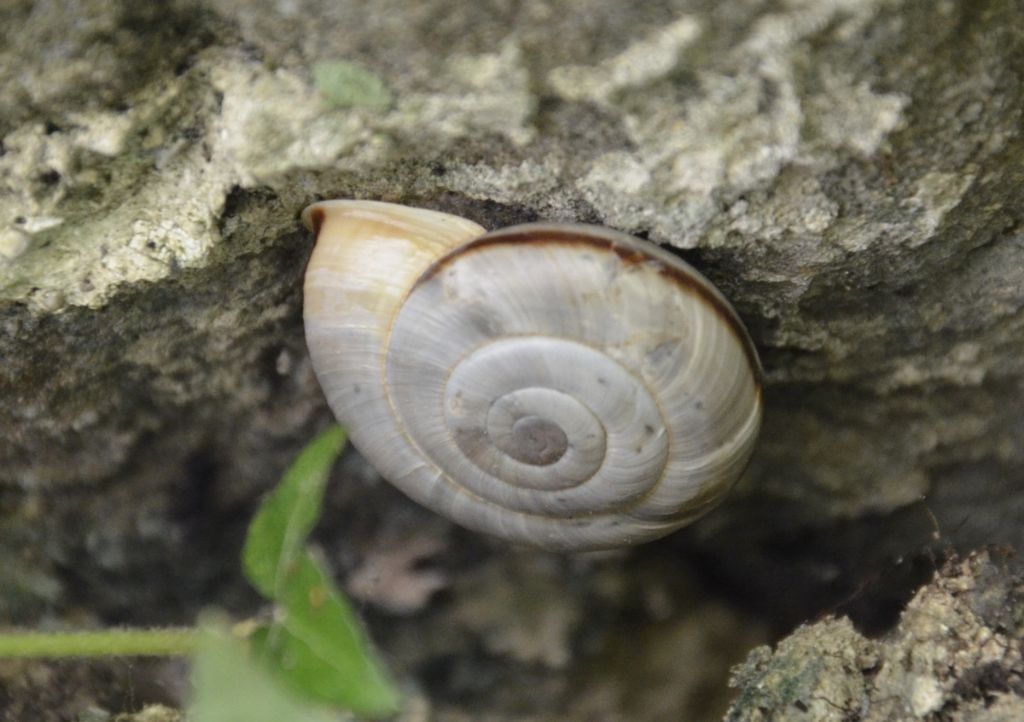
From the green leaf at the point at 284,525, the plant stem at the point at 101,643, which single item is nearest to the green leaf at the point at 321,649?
Result: the green leaf at the point at 284,525

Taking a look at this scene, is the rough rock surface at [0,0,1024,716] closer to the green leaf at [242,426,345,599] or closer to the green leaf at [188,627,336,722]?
the green leaf at [242,426,345,599]

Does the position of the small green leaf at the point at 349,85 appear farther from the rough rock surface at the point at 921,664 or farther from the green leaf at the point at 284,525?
the rough rock surface at the point at 921,664

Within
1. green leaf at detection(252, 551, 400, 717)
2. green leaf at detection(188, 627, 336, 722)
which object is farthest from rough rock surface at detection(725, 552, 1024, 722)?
green leaf at detection(188, 627, 336, 722)

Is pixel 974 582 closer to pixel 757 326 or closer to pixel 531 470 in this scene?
pixel 757 326

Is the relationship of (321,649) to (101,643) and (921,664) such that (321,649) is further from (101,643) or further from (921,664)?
(921,664)

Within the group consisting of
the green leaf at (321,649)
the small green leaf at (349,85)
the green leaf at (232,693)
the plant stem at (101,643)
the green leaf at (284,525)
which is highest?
the small green leaf at (349,85)

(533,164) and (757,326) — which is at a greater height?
(533,164)

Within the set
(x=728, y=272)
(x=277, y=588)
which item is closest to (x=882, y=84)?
Answer: (x=728, y=272)
